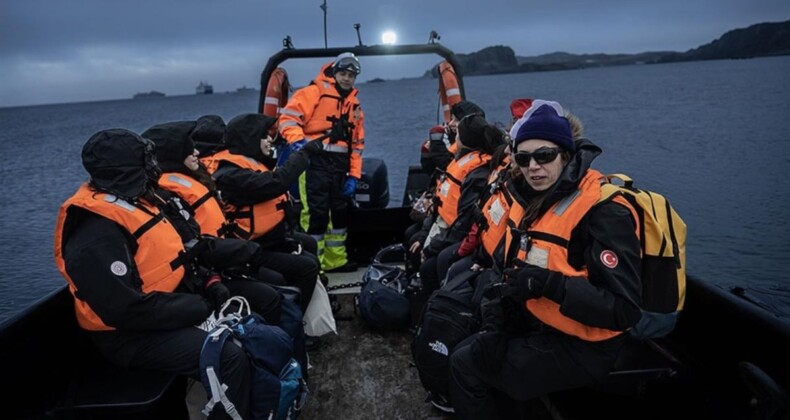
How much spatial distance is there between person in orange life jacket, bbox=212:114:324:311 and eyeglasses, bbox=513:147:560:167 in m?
1.69

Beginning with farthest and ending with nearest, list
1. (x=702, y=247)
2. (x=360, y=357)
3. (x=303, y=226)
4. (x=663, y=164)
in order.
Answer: (x=663, y=164)
(x=702, y=247)
(x=303, y=226)
(x=360, y=357)

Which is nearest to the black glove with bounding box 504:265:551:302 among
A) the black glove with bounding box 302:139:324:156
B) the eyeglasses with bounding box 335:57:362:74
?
the black glove with bounding box 302:139:324:156

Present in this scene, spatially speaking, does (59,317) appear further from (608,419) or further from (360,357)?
(608,419)

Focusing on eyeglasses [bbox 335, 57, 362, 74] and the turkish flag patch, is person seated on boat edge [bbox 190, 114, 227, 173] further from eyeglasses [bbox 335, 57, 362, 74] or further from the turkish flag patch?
the turkish flag patch

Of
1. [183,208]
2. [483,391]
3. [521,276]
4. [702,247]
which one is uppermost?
[183,208]

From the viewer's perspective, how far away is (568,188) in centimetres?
193

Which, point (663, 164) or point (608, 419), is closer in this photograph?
point (608, 419)

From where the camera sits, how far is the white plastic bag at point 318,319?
333 cm

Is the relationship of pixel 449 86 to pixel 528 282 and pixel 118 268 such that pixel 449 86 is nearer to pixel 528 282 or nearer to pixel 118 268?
pixel 528 282

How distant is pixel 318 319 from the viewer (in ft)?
11.0

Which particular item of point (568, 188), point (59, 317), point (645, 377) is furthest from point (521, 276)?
point (59, 317)

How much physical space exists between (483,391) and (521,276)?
59 centimetres

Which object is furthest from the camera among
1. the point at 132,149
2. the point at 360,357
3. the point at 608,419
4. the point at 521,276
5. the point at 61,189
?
the point at 61,189

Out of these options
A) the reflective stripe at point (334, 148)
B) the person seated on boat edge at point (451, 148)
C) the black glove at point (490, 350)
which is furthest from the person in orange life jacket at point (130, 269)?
the reflective stripe at point (334, 148)
